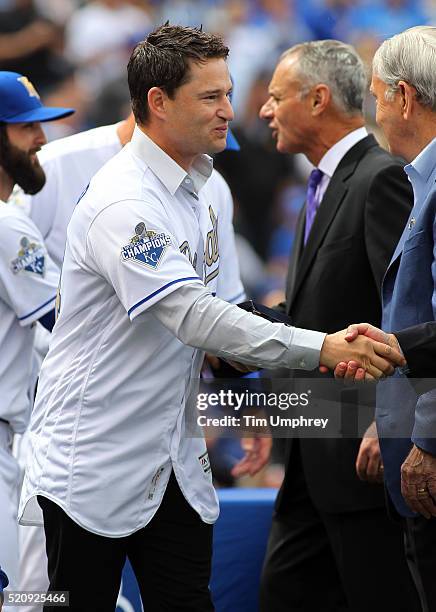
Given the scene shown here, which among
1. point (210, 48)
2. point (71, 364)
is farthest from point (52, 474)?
point (210, 48)

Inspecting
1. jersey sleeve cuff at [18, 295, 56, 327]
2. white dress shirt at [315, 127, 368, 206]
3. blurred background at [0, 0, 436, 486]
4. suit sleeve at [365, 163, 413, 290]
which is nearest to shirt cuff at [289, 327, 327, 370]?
suit sleeve at [365, 163, 413, 290]

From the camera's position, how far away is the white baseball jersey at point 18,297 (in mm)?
3701

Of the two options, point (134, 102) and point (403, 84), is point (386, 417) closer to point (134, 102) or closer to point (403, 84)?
point (403, 84)

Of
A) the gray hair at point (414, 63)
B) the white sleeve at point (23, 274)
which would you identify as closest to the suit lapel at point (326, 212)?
the gray hair at point (414, 63)

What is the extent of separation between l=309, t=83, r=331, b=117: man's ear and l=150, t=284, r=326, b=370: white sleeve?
1618mm

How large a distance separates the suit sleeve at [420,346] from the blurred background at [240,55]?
15.0ft

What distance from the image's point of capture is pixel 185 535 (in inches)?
124

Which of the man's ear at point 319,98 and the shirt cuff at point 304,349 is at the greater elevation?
the man's ear at point 319,98

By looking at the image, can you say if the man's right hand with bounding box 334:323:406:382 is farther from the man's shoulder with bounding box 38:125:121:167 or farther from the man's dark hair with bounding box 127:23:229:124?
the man's shoulder with bounding box 38:125:121:167

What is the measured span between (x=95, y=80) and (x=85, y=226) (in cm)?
572

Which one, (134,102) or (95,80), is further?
(95,80)

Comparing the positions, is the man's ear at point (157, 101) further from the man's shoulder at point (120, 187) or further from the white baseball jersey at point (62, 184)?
the white baseball jersey at point (62, 184)

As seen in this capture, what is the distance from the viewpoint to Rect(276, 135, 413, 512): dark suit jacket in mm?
3914

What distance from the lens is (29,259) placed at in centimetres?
373
